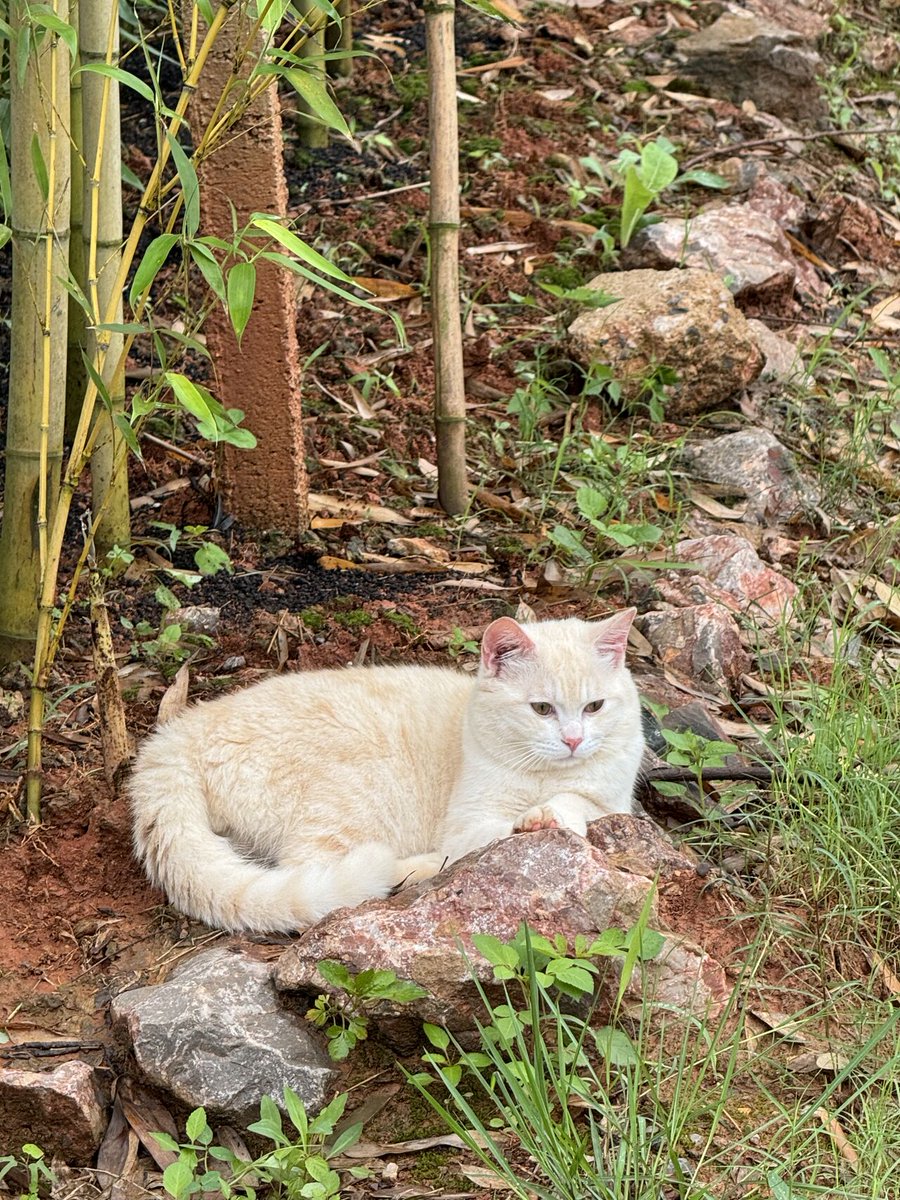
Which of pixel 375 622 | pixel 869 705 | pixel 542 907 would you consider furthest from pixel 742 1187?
pixel 375 622

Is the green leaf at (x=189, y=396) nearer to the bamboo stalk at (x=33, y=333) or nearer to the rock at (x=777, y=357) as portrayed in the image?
the bamboo stalk at (x=33, y=333)

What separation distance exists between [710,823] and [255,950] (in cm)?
114

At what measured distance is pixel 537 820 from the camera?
10.0ft

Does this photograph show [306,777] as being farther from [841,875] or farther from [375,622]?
[841,875]

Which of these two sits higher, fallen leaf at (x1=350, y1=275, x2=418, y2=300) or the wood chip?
fallen leaf at (x1=350, y1=275, x2=418, y2=300)

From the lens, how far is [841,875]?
3.02 meters

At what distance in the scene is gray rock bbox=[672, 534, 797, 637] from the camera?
14.4ft

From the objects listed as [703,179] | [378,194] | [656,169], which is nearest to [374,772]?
[378,194]

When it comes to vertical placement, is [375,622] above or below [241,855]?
above

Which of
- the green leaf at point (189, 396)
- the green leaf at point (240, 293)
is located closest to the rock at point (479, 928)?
the green leaf at point (189, 396)

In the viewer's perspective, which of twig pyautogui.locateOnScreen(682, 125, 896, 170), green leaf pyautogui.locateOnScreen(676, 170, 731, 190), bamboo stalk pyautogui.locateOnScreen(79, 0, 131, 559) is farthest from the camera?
twig pyautogui.locateOnScreen(682, 125, 896, 170)

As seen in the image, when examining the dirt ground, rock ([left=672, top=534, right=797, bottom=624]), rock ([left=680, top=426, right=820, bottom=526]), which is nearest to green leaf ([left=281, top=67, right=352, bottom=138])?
the dirt ground

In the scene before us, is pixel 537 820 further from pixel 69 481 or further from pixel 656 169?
pixel 656 169

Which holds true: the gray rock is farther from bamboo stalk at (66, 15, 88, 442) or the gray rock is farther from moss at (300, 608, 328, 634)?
bamboo stalk at (66, 15, 88, 442)
